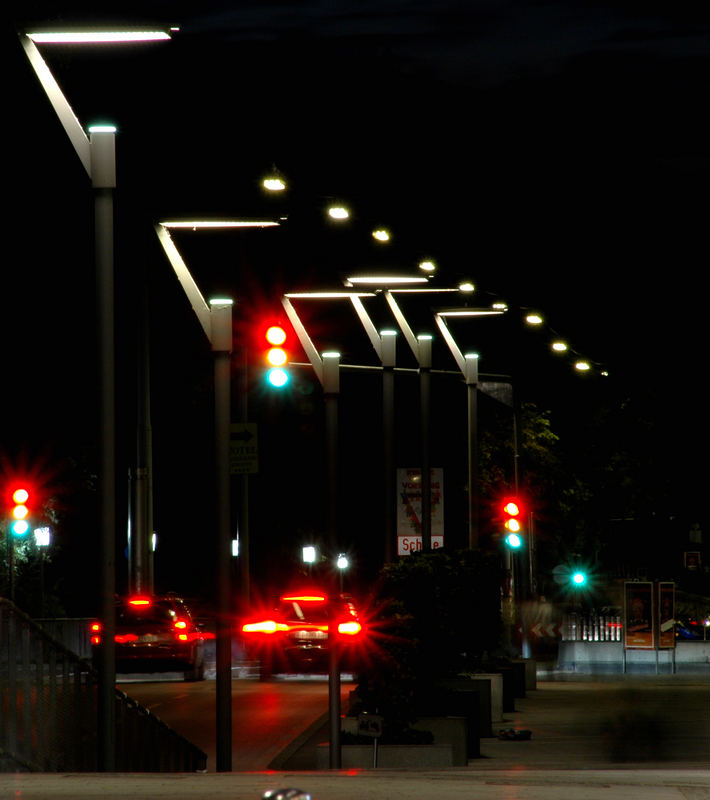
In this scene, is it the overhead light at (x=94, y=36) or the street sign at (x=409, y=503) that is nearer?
the overhead light at (x=94, y=36)

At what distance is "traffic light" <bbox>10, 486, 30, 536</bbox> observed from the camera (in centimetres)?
3134

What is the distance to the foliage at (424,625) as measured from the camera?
17.0 metres

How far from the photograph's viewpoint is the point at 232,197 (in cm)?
1759

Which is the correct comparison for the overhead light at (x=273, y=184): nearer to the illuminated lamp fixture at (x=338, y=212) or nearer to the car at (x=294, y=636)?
the illuminated lamp fixture at (x=338, y=212)

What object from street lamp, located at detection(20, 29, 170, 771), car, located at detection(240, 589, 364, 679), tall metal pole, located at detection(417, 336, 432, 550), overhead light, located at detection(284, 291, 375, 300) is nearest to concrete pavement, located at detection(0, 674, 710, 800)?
street lamp, located at detection(20, 29, 170, 771)

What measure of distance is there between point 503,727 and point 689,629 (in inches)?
822

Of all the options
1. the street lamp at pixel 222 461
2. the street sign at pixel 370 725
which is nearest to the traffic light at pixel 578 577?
the street lamp at pixel 222 461

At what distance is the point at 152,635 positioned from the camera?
31.4 metres

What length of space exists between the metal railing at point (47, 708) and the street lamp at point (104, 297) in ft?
1.35

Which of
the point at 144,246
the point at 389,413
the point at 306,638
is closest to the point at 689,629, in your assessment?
the point at 306,638

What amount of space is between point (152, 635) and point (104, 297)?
18.2m

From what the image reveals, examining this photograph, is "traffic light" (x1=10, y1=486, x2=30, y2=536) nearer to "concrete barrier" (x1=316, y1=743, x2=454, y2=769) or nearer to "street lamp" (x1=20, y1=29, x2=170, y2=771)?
"concrete barrier" (x1=316, y1=743, x2=454, y2=769)

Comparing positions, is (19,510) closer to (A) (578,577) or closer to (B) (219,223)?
(B) (219,223)

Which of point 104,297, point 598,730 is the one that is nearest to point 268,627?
point 598,730
